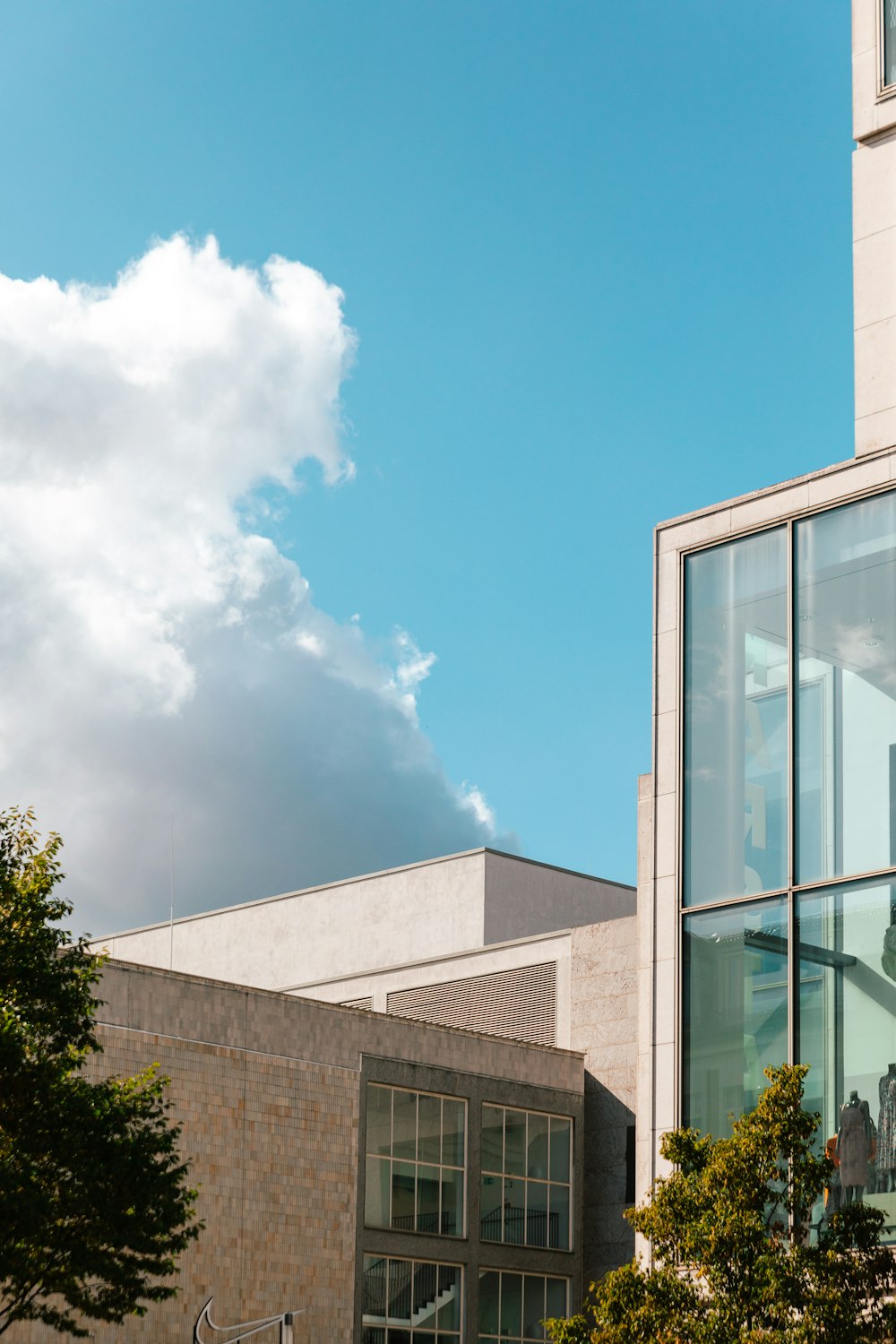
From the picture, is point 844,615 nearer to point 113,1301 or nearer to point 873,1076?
point 873,1076

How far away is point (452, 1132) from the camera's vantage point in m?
42.9

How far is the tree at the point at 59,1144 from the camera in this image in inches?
957

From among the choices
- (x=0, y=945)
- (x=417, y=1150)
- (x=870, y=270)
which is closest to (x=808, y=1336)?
(x=0, y=945)

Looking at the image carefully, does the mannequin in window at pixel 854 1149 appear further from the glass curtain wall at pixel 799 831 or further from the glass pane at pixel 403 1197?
the glass pane at pixel 403 1197

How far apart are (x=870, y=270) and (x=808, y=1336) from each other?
15.9m

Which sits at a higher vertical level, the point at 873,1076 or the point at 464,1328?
the point at 873,1076

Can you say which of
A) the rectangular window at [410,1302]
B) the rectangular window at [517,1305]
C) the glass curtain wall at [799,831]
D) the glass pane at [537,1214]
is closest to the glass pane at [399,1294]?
the rectangular window at [410,1302]

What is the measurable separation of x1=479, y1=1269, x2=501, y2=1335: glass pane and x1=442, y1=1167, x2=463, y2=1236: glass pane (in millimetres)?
1263

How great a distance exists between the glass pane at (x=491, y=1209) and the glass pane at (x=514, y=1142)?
553mm

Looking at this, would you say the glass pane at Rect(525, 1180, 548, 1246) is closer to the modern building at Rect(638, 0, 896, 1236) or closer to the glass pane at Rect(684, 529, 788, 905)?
the modern building at Rect(638, 0, 896, 1236)

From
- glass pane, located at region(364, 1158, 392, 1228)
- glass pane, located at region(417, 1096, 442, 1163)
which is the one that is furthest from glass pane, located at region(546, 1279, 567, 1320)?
glass pane, located at region(364, 1158, 392, 1228)

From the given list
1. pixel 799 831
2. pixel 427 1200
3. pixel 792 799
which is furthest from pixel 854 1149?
pixel 427 1200

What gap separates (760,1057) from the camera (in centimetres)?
2480

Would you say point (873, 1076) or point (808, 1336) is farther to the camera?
point (873, 1076)
